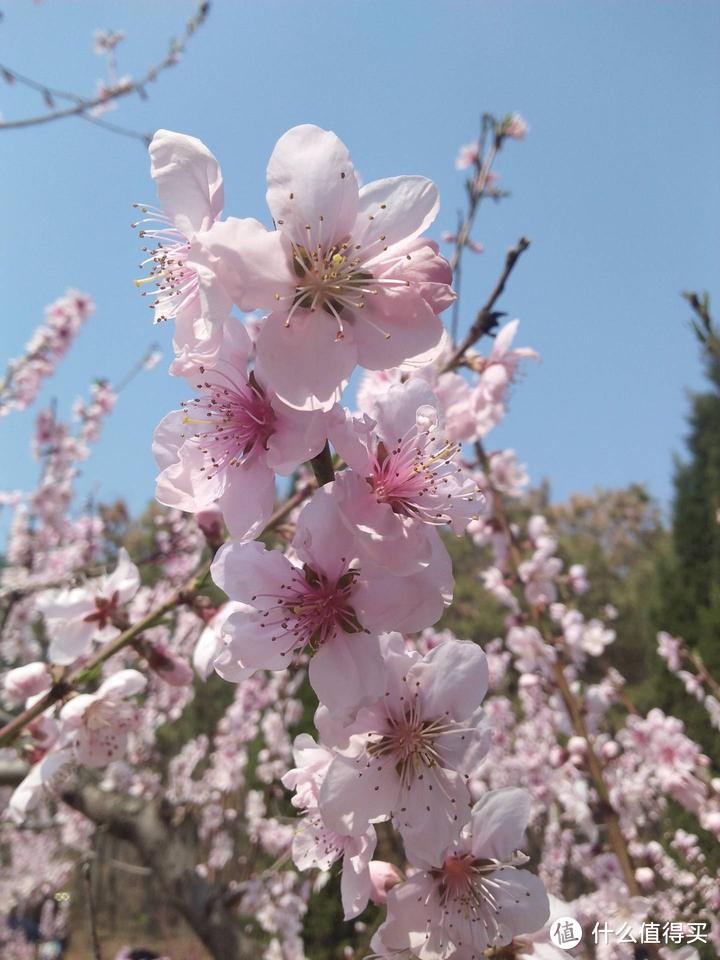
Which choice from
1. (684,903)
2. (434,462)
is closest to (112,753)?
(434,462)

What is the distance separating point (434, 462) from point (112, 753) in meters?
1.12

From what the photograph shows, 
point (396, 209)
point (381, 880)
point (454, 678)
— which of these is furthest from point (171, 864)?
point (396, 209)

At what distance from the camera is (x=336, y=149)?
806 mm

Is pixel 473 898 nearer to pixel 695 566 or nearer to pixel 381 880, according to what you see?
pixel 381 880

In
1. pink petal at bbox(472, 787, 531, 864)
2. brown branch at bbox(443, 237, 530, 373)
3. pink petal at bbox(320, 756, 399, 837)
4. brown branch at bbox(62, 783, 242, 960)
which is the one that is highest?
brown branch at bbox(443, 237, 530, 373)

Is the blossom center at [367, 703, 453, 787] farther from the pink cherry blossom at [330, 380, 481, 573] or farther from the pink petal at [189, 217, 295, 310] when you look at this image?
the pink petal at [189, 217, 295, 310]

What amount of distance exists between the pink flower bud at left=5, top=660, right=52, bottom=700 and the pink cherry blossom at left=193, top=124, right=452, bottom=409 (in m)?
1.03

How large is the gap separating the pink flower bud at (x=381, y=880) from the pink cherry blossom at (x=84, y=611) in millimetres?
838

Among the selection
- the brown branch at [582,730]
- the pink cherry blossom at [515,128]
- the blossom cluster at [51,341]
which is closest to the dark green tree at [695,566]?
the brown branch at [582,730]

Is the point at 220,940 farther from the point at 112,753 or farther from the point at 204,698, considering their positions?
the point at 204,698

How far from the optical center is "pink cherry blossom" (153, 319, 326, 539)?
82 centimetres

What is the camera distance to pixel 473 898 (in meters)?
0.91

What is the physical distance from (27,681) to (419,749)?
0.95 metres

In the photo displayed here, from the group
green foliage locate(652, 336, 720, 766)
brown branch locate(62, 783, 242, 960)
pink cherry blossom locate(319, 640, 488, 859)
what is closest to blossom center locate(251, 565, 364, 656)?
pink cherry blossom locate(319, 640, 488, 859)
